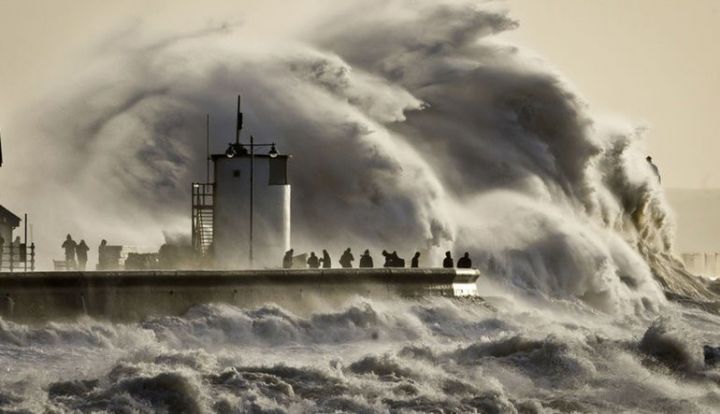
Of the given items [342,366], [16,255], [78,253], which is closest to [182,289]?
[342,366]

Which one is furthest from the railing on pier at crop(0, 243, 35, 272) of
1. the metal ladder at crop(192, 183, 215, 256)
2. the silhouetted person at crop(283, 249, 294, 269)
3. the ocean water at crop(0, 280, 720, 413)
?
the silhouetted person at crop(283, 249, 294, 269)

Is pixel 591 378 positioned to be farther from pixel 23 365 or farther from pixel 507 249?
pixel 507 249

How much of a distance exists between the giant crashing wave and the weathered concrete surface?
10161 mm

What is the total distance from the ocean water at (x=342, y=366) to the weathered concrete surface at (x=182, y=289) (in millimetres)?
225

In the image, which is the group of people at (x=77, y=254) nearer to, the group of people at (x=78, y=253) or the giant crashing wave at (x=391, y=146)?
the group of people at (x=78, y=253)

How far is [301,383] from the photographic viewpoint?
1057 inches

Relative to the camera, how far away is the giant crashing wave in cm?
4644

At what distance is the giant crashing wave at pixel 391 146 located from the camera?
152 feet

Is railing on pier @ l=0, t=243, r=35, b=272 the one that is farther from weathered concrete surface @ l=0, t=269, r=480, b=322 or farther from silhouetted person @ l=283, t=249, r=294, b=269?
silhouetted person @ l=283, t=249, r=294, b=269

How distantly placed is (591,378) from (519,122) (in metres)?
22.7

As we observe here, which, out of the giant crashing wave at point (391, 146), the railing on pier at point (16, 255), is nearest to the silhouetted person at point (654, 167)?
the giant crashing wave at point (391, 146)

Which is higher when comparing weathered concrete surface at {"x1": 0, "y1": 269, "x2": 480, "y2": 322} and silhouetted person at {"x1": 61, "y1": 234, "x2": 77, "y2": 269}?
silhouetted person at {"x1": 61, "y1": 234, "x2": 77, "y2": 269}

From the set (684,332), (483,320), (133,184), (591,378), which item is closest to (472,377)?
(591,378)

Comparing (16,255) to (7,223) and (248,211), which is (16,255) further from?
(248,211)
